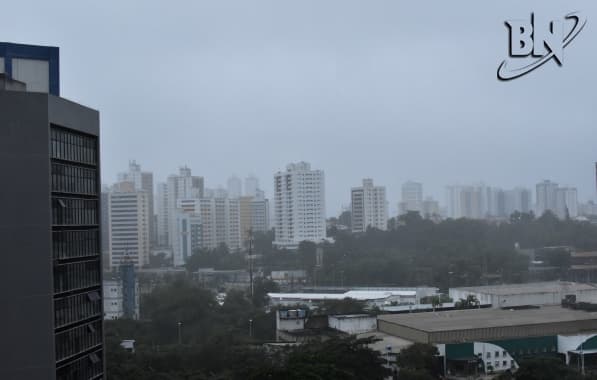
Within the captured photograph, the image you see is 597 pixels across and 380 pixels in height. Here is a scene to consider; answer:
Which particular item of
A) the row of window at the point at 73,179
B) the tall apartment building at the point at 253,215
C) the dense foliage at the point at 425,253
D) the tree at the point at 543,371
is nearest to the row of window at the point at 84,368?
the row of window at the point at 73,179

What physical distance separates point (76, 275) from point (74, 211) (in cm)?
26

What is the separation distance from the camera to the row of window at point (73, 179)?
312cm

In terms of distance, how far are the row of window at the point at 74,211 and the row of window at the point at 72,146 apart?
173mm

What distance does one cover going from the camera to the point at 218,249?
22.0 m

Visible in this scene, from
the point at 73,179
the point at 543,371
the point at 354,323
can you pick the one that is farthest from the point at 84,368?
the point at 354,323

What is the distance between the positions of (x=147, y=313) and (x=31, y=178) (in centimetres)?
1011

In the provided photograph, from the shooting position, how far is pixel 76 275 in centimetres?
328

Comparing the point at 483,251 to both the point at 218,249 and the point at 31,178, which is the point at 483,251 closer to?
the point at 218,249

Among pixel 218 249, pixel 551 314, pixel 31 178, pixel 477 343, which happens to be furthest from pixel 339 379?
pixel 218 249

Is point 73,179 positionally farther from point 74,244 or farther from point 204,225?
point 204,225

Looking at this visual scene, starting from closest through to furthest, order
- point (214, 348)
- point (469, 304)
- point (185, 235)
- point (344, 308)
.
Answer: point (214, 348)
point (344, 308)
point (469, 304)
point (185, 235)

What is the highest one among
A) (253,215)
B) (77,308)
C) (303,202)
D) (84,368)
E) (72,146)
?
(303,202)

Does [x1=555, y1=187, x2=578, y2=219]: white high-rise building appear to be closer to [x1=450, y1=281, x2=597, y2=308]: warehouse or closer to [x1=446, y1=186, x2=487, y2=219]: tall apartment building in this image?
[x1=446, y1=186, x2=487, y2=219]: tall apartment building

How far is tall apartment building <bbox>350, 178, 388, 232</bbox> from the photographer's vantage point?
88.5ft
